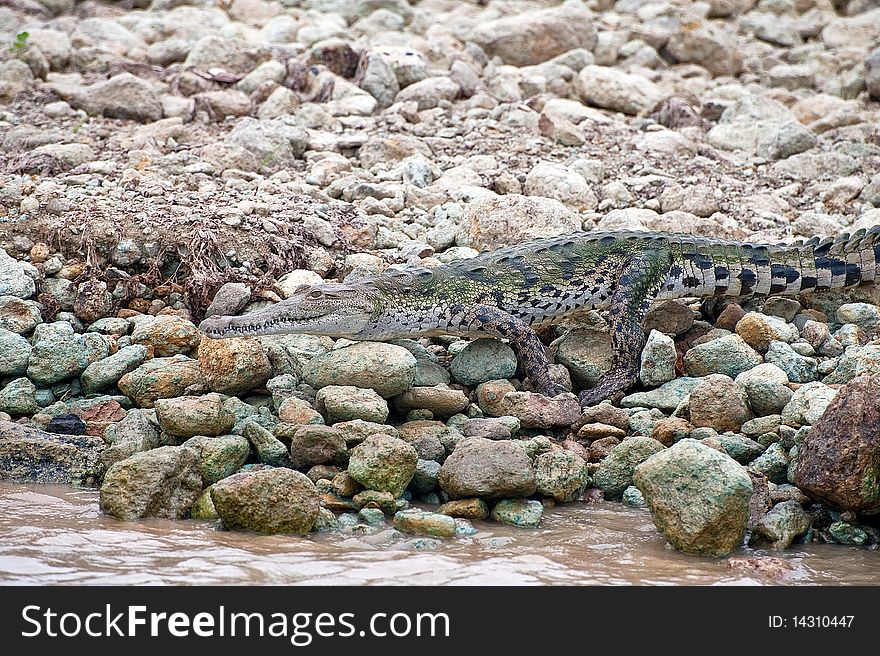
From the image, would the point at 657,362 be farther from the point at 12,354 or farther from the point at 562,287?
the point at 12,354

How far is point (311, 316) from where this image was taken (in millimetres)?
6773

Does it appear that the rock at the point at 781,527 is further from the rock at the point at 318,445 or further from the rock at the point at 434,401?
the rock at the point at 318,445

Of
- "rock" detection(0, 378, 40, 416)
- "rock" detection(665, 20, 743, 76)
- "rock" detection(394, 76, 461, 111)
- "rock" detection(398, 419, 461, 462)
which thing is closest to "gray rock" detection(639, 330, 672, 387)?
"rock" detection(398, 419, 461, 462)

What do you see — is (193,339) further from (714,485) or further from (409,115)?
(409,115)

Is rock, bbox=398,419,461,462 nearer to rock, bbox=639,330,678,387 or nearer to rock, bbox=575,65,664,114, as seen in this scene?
rock, bbox=639,330,678,387

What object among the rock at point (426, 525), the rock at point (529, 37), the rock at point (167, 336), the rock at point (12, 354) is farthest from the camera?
the rock at point (529, 37)

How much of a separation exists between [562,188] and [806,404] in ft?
12.3

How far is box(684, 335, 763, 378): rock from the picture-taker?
7.11 m

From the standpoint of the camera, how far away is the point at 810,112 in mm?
12148

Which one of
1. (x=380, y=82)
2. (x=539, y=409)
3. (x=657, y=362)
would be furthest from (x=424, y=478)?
(x=380, y=82)

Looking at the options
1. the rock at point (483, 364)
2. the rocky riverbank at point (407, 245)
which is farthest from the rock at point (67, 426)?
the rock at point (483, 364)

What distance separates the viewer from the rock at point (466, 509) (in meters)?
5.67

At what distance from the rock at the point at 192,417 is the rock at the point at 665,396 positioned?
270 cm

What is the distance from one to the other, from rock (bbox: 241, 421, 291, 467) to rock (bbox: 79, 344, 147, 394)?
4.28 ft
